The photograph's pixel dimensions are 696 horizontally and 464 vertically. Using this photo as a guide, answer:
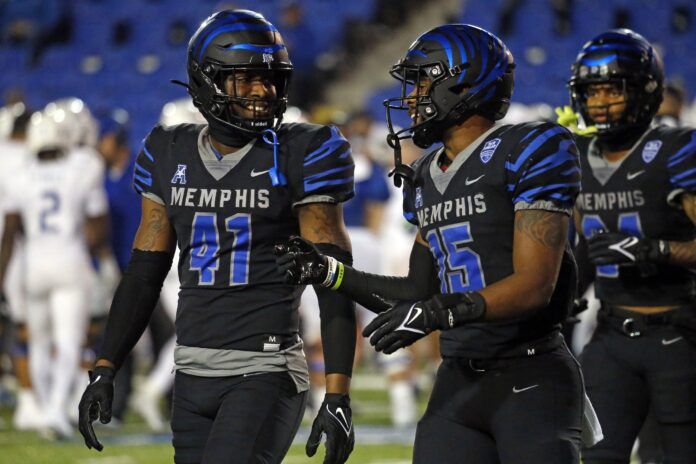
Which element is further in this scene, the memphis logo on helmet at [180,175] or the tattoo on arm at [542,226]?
the memphis logo on helmet at [180,175]

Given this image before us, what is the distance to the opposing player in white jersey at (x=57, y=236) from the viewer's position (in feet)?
24.1

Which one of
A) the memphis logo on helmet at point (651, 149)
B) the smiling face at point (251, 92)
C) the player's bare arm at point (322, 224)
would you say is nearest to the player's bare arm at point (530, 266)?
the player's bare arm at point (322, 224)

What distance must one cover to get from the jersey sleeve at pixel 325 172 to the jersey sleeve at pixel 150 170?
1.36 feet

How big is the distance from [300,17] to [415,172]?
9476 millimetres

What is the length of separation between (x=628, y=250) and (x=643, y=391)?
18.7 inches

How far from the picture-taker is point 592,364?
13.6 feet

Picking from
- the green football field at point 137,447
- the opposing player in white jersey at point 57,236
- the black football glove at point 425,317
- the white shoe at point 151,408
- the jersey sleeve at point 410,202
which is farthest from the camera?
the white shoe at point 151,408

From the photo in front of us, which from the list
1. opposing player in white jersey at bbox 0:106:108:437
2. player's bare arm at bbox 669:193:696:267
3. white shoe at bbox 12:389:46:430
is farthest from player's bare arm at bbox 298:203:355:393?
white shoe at bbox 12:389:46:430

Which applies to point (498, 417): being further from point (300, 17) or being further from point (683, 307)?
point (300, 17)

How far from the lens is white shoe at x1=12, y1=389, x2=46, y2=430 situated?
7707mm

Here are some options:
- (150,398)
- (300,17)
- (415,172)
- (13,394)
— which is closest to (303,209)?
(415,172)

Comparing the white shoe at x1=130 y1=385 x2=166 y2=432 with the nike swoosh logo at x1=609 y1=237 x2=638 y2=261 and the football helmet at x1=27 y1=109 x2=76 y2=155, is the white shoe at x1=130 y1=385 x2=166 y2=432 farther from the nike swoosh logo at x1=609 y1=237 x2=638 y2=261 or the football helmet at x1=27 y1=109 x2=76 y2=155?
the nike swoosh logo at x1=609 y1=237 x2=638 y2=261

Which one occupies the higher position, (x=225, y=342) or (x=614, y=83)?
(x=614, y=83)

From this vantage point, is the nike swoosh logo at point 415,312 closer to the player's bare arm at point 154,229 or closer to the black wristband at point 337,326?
the black wristband at point 337,326
